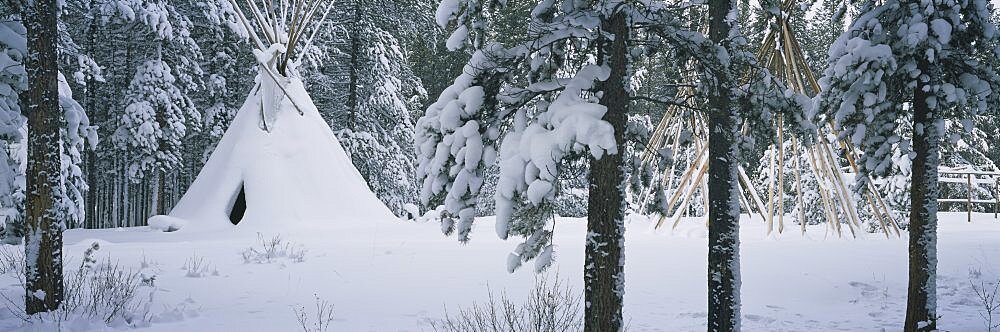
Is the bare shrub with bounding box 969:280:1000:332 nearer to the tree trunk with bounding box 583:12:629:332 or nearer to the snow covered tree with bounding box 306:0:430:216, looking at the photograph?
the tree trunk with bounding box 583:12:629:332

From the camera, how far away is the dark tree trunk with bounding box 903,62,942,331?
6.29 metres

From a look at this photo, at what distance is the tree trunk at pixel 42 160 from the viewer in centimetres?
626

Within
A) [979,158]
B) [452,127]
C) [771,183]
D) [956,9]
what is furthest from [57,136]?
[979,158]

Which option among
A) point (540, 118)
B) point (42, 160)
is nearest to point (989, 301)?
point (540, 118)

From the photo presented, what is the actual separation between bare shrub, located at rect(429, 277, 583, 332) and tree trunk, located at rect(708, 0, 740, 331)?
1155 millimetres

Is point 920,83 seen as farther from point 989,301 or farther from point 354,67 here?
point 354,67

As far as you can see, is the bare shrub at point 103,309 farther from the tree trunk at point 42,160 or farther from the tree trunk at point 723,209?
the tree trunk at point 723,209

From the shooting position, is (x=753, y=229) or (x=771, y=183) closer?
(x=771, y=183)

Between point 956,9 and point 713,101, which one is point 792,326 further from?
point 956,9

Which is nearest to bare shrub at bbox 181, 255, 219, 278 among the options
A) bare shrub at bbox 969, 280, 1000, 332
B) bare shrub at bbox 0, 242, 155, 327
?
bare shrub at bbox 0, 242, 155, 327

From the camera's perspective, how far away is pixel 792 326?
6363 mm

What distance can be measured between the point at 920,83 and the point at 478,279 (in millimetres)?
5219

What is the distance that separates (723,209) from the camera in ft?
18.6

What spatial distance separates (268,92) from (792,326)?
11699 millimetres
